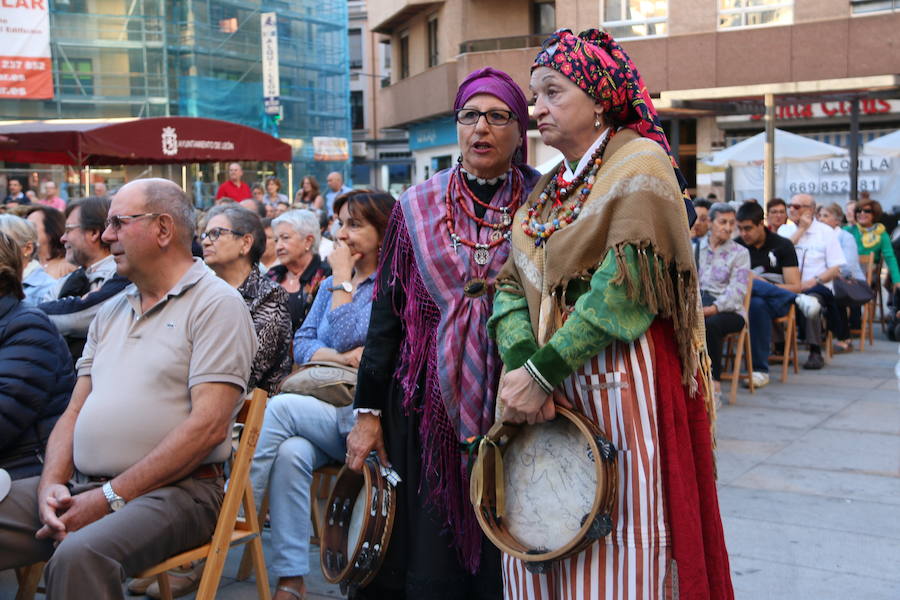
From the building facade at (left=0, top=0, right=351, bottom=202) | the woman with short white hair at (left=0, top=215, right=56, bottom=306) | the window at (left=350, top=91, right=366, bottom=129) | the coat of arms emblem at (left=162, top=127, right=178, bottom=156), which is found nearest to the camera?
the woman with short white hair at (left=0, top=215, right=56, bottom=306)

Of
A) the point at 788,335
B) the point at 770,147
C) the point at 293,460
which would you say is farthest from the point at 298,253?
the point at 770,147

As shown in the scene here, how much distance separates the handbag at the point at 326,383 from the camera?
4.23 m

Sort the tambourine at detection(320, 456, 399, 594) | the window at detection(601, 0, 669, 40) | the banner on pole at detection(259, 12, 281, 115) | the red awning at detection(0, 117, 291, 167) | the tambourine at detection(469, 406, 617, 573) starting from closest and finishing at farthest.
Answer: the tambourine at detection(469, 406, 617, 573) → the tambourine at detection(320, 456, 399, 594) → the red awning at detection(0, 117, 291, 167) → the window at detection(601, 0, 669, 40) → the banner on pole at detection(259, 12, 281, 115)

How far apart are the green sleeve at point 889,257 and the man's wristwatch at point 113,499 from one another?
33.4 ft

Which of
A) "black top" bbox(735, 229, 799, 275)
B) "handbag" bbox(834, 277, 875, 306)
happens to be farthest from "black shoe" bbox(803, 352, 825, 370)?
"black top" bbox(735, 229, 799, 275)

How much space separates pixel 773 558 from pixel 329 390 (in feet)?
7.12

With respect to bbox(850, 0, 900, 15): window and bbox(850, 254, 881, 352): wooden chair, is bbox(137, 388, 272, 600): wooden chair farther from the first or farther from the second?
bbox(850, 0, 900, 15): window

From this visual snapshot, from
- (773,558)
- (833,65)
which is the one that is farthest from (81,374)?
(833,65)

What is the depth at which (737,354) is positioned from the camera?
8.23 metres

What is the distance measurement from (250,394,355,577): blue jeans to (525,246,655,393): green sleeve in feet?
6.12

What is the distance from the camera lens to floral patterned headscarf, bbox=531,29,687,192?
8.45ft

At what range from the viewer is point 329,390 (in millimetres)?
4230

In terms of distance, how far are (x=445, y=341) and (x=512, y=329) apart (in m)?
0.42

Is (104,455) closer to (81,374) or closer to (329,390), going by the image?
(81,374)
